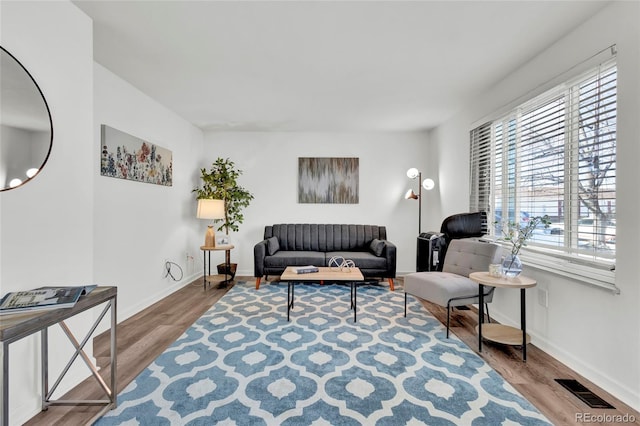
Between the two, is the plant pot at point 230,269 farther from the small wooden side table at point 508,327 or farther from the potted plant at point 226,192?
the small wooden side table at point 508,327

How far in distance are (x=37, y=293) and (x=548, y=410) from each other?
2.90 meters

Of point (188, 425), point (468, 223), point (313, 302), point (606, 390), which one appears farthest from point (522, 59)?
point (188, 425)

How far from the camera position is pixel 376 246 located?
15.0ft

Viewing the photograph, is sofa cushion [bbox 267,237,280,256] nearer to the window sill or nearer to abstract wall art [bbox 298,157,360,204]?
abstract wall art [bbox 298,157,360,204]

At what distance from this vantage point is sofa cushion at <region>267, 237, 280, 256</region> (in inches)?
175

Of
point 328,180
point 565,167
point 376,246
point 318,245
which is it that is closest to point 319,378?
point 565,167

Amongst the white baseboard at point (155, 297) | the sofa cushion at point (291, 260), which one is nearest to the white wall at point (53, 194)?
the white baseboard at point (155, 297)

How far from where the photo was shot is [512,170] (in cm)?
301

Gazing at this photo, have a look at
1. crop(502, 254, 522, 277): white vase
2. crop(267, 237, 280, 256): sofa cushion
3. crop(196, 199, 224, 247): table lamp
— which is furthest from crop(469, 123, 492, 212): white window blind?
crop(196, 199, 224, 247): table lamp

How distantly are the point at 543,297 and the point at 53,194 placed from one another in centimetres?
366

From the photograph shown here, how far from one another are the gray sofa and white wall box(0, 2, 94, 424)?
2.50 meters

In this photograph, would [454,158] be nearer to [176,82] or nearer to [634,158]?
[634,158]

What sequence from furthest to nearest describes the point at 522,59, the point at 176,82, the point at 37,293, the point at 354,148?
the point at 354,148 → the point at 176,82 → the point at 522,59 → the point at 37,293

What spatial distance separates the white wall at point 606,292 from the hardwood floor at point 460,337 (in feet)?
0.45
